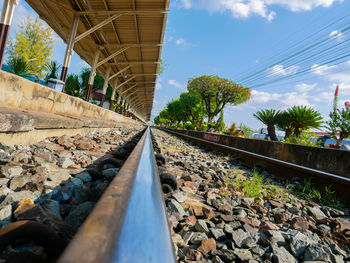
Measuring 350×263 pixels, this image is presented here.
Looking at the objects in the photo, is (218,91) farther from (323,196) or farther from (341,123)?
(323,196)

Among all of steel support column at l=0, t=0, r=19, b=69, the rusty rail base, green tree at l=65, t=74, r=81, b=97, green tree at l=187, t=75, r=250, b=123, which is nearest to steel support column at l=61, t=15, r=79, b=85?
steel support column at l=0, t=0, r=19, b=69

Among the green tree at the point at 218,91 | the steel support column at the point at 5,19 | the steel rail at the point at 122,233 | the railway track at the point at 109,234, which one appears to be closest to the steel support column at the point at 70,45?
the steel support column at the point at 5,19

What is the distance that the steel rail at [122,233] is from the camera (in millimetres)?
359

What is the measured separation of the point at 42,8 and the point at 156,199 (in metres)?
10.9

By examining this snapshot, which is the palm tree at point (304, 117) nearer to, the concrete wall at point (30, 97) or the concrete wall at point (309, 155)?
the concrete wall at point (309, 155)

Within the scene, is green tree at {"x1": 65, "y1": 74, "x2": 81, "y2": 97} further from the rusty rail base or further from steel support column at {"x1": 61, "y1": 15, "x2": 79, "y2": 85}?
the rusty rail base

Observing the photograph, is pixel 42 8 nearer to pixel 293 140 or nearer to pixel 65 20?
pixel 65 20

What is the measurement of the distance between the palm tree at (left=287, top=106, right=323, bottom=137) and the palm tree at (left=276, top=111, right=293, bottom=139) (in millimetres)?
180

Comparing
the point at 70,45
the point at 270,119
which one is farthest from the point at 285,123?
the point at 70,45

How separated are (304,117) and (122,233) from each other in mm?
11618

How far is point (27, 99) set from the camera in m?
2.69

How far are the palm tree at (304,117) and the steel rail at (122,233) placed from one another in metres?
Answer: 11.4

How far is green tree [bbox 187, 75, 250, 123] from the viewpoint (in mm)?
30625

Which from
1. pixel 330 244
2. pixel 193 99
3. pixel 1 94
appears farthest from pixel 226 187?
pixel 193 99
